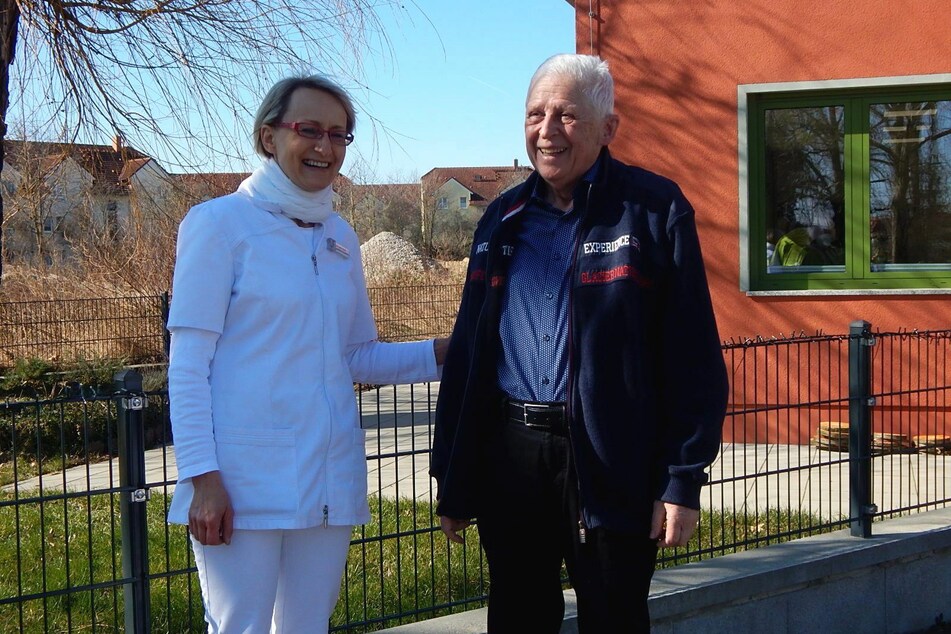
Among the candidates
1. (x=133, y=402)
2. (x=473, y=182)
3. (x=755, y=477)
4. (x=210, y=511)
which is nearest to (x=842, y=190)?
(x=755, y=477)

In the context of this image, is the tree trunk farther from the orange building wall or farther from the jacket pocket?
the orange building wall

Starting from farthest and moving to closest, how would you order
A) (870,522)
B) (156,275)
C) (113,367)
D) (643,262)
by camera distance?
(156,275) < (113,367) < (870,522) < (643,262)

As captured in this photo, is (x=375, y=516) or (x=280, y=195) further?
(x=375, y=516)

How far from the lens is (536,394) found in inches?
111

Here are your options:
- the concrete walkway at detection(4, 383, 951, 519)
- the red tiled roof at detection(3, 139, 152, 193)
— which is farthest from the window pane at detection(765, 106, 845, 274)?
the red tiled roof at detection(3, 139, 152, 193)

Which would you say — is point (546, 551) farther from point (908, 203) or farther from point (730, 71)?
point (908, 203)

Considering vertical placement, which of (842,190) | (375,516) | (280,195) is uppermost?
(842,190)

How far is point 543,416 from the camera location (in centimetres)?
277

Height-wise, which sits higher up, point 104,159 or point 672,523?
point 104,159

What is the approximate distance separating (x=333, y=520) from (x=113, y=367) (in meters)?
9.34

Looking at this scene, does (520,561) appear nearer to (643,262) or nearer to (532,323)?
(532,323)

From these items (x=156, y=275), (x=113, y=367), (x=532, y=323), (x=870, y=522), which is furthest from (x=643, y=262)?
(x=156, y=275)

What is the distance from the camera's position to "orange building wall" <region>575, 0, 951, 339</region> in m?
8.27

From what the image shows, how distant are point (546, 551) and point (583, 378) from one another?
21.8 inches
